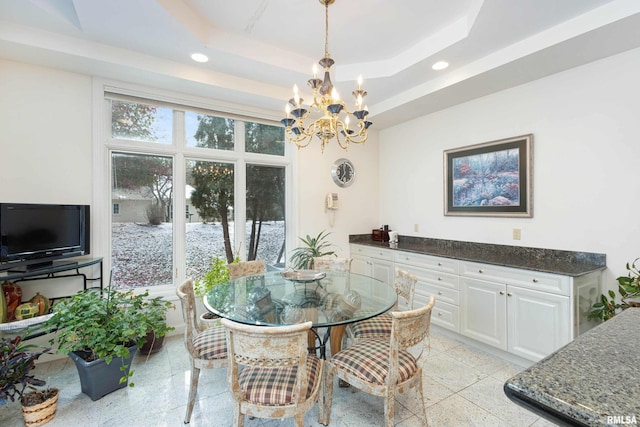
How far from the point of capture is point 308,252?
3.94 meters

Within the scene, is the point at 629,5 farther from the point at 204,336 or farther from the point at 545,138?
the point at 204,336

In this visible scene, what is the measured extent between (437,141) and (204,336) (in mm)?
3473

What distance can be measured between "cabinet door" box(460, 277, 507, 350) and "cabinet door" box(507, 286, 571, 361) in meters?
0.07

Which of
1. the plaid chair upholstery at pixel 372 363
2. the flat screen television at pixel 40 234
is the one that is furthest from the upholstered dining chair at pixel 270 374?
the flat screen television at pixel 40 234

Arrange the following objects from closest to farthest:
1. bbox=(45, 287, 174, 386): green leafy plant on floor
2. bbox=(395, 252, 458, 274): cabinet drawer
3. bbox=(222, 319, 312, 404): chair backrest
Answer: bbox=(222, 319, 312, 404): chair backrest < bbox=(45, 287, 174, 386): green leafy plant on floor < bbox=(395, 252, 458, 274): cabinet drawer

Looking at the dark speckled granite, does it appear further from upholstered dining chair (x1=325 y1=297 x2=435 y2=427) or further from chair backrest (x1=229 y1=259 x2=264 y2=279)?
chair backrest (x1=229 y1=259 x2=264 y2=279)

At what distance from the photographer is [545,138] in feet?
9.32

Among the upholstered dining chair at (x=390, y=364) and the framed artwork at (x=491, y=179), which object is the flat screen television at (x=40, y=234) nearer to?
the upholstered dining chair at (x=390, y=364)

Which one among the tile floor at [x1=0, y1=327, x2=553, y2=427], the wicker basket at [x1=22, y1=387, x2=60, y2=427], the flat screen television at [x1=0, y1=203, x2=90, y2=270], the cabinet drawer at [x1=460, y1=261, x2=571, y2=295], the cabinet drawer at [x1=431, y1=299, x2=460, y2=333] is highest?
the flat screen television at [x1=0, y1=203, x2=90, y2=270]

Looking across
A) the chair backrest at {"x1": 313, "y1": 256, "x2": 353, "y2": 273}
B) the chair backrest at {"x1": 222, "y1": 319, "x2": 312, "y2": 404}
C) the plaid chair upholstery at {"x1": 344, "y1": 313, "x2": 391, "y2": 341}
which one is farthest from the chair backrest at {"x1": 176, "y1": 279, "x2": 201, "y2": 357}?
the chair backrest at {"x1": 313, "y1": 256, "x2": 353, "y2": 273}

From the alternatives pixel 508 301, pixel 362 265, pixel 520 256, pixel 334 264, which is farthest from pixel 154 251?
pixel 520 256

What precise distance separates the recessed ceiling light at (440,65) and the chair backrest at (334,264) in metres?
2.13

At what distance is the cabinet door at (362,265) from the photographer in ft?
13.6

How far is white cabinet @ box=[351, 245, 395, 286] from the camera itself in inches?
150
